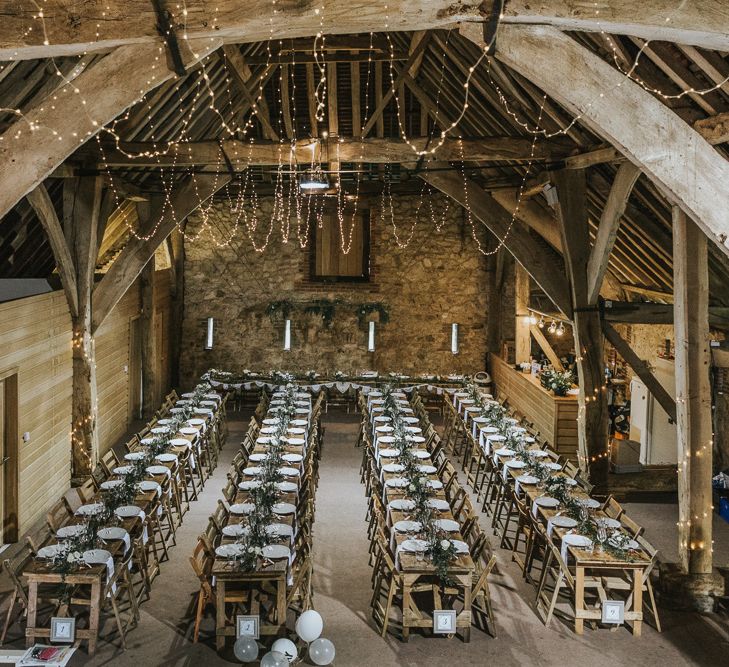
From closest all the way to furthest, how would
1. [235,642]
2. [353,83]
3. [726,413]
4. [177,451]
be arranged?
1. [235,642]
2. [177,451]
3. [726,413]
4. [353,83]

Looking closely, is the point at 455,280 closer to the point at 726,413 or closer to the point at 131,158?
the point at 726,413

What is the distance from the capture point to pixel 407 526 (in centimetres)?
670

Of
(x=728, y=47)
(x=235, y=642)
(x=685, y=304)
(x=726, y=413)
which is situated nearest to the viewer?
(x=728, y=47)

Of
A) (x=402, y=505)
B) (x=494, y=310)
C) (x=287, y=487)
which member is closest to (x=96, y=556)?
(x=287, y=487)

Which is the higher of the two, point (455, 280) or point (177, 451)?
point (455, 280)

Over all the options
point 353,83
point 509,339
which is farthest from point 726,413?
point 353,83

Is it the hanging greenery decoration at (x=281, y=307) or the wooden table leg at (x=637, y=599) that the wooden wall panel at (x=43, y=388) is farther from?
the wooden table leg at (x=637, y=599)

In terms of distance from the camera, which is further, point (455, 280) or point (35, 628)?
point (455, 280)

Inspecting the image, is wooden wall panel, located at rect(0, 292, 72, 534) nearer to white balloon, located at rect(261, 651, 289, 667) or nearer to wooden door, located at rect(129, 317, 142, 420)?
wooden door, located at rect(129, 317, 142, 420)

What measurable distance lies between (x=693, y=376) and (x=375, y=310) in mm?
8903

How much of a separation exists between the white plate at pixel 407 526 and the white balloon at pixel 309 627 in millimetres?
1236

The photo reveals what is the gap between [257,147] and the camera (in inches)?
360

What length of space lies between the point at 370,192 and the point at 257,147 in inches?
227

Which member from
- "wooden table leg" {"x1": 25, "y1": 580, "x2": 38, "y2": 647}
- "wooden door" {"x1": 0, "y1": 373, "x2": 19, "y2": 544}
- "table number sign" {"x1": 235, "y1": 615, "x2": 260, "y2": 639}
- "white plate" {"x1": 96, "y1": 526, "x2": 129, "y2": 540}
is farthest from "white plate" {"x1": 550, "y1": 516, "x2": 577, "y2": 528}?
"wooden door" {"x1": 0, "y1": 373, "x2": 19, "y2": 544}
